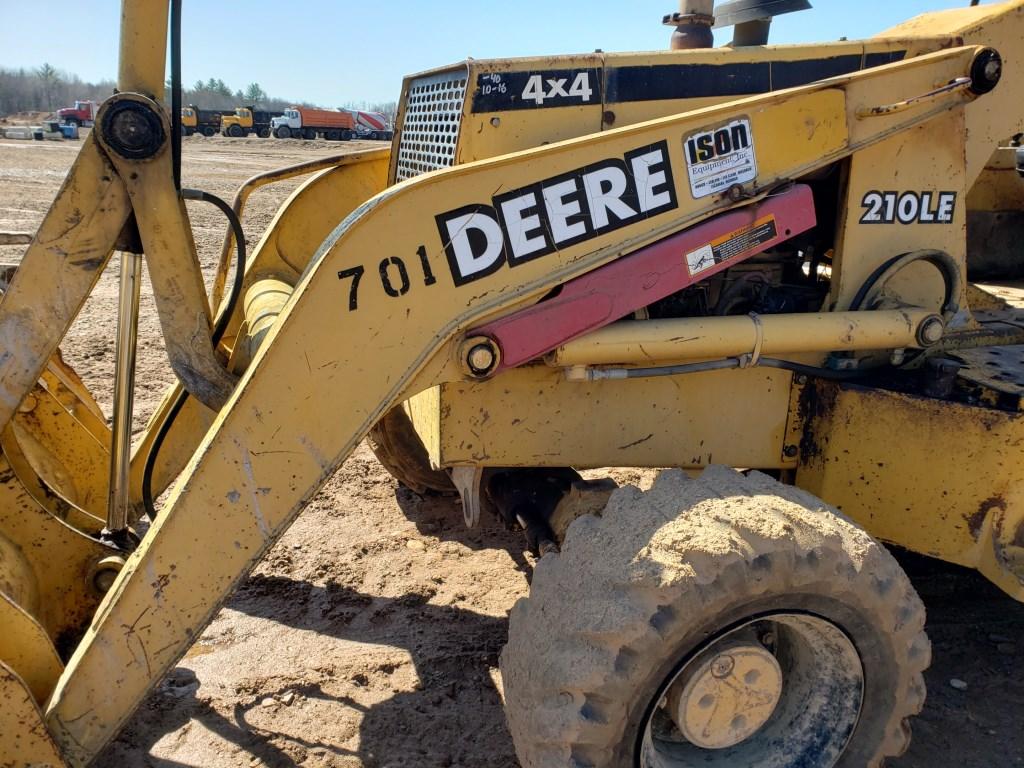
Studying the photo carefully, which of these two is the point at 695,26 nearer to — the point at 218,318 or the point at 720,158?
the point at 720,158

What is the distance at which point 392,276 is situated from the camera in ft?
7.50

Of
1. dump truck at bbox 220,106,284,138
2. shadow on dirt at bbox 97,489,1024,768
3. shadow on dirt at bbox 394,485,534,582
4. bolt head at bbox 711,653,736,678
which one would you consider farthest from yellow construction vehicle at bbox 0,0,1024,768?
dump truck at bbox 220,106,284,138

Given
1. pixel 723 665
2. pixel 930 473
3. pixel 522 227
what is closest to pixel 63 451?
pixel 522 227

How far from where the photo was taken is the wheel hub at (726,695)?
7.78 feet

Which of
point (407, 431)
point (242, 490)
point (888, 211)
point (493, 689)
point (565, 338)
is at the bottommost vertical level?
point (493, 689)

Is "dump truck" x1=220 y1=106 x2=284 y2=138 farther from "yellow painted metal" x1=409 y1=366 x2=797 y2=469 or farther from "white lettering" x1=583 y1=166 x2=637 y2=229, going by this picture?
"white lettering" x1=583 y1=166 x2=637 y2=229

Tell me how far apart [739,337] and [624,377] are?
38cm

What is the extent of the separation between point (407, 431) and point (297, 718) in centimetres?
161

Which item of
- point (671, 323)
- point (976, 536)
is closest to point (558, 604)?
point (671, 323)

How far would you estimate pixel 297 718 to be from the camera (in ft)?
10.1

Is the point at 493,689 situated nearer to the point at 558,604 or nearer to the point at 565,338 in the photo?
the point at 558,604

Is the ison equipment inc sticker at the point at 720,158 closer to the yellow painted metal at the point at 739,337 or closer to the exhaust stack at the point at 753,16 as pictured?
the yellow painted metal at the point at 739,337

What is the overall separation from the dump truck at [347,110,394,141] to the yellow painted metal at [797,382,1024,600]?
155ft

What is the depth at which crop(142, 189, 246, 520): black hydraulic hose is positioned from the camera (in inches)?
108
